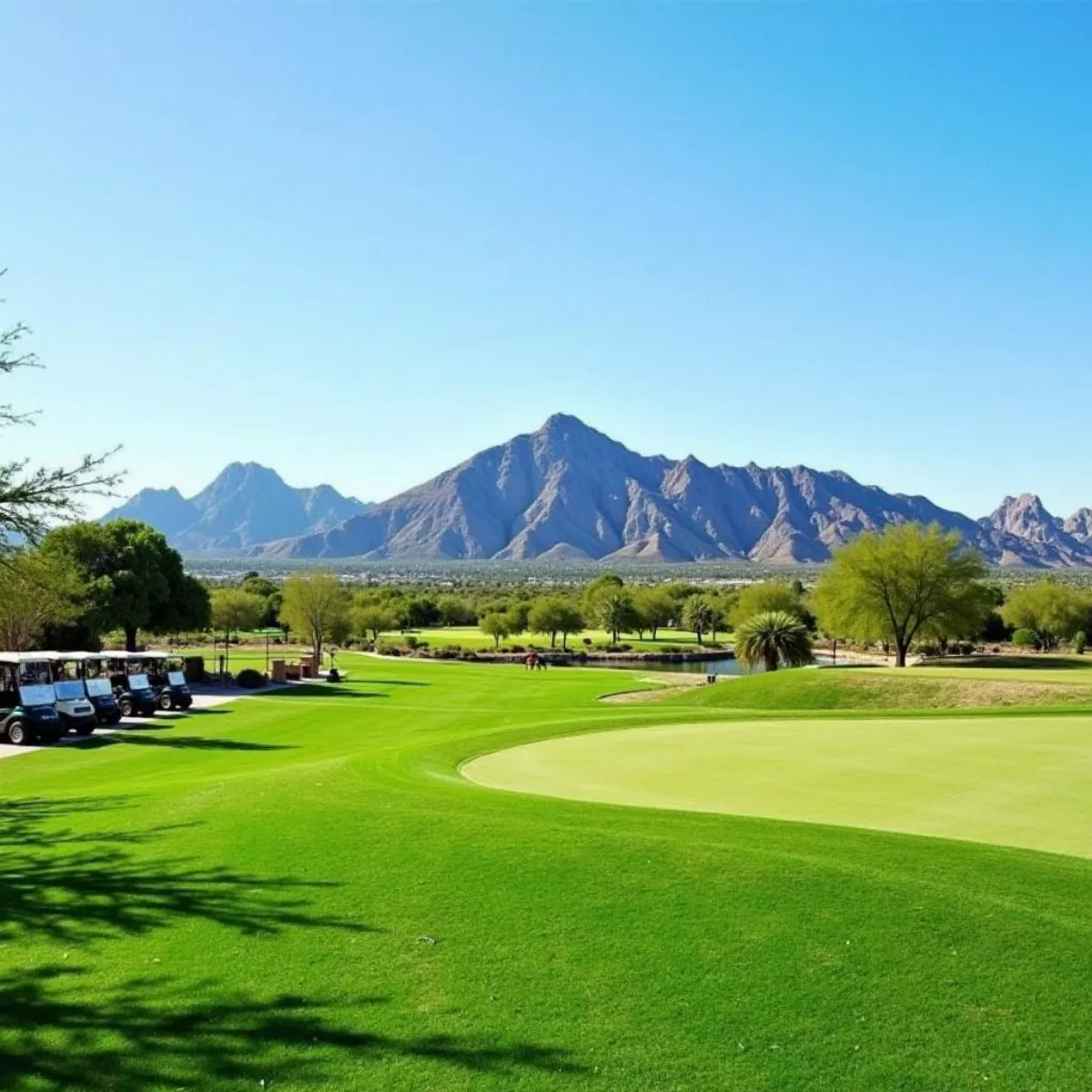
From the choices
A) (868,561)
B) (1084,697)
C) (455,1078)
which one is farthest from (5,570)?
→ (868,561)

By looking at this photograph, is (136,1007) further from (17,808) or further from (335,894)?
(17,808)

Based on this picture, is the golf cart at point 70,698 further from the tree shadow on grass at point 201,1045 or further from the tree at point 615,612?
the tree at point 615,612

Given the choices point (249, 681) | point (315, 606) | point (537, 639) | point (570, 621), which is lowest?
point (537, 639)

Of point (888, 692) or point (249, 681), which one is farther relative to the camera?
point (249, 681)

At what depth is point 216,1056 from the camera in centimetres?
654

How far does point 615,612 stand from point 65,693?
87251mm

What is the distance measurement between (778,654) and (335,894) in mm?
50727

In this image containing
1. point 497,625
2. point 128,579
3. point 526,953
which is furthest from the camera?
point 497,625

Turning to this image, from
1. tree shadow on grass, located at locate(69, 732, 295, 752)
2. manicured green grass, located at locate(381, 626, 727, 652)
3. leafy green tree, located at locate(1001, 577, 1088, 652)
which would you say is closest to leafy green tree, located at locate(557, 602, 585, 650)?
manicured green grass, located at locate(381, 626, 727, 652)

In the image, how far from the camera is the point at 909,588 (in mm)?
60531

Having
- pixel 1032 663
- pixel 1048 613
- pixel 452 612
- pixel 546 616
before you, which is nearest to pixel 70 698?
pixel 1032 663

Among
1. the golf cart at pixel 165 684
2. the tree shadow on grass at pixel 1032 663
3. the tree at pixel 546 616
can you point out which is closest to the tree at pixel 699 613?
the tree at pixel 546 616

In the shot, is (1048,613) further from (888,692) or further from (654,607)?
(888,692)

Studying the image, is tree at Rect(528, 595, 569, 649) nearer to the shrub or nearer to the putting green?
the shrub
